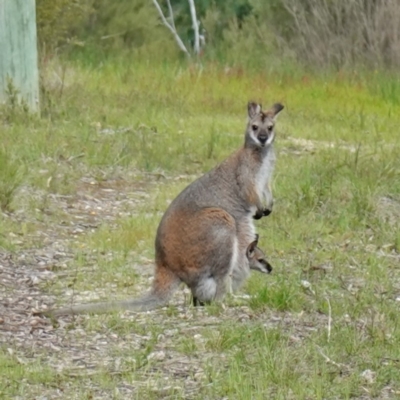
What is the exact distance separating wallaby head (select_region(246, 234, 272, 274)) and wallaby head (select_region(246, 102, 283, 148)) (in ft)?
3.56

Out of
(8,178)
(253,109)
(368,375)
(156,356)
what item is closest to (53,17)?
(8,178)

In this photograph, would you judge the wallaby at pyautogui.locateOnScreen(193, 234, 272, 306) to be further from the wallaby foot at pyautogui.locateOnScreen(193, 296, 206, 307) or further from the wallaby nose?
the wallaby nose

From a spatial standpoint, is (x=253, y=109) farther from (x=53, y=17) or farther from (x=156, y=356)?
(x=53, y=17)

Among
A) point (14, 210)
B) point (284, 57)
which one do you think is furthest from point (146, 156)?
point (284, 57)

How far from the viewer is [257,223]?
30.3 feet

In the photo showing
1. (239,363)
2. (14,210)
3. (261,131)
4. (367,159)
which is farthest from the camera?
(367,159)

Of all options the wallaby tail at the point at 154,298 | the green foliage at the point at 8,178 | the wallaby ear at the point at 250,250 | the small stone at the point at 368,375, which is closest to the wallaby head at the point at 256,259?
the wallaby ear at the point at 250,250

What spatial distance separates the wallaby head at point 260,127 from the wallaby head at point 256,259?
42.8 inches

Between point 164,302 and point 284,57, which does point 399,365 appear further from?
point 284,57

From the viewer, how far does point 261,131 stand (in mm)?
8188

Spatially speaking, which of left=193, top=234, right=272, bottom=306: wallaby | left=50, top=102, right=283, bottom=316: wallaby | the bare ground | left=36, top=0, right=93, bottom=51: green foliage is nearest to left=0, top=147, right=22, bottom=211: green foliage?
the bare ground

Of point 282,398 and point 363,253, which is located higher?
point 282,398

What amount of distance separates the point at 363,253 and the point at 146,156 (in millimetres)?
3438

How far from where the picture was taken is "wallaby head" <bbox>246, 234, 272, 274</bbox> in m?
7.19
